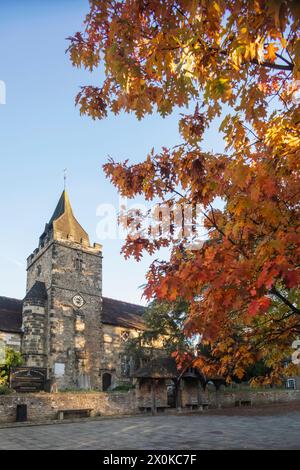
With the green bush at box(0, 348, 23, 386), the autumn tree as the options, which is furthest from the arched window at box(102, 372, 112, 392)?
the autumn tree

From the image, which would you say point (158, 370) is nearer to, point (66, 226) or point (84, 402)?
point (84, 402)

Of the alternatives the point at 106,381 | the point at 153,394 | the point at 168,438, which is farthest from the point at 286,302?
the point at 106,381

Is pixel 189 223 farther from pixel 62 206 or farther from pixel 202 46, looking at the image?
pixel 62 206

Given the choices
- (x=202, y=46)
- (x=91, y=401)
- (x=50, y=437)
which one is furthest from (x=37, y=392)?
(x=202, y=46)

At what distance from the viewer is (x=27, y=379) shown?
22.8m

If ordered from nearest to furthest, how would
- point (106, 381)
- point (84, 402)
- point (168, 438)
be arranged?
point (168, 438) < point (84, 402) < point (106, 381)

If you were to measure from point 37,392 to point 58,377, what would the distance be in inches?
278

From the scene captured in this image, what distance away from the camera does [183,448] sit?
1091 cm

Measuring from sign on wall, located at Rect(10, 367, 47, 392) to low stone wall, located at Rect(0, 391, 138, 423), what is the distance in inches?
57.4

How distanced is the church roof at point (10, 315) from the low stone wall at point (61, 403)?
896 centimetres

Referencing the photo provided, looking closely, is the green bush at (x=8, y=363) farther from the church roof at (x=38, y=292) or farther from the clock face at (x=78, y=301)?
the clock face at (x=78, y=301)

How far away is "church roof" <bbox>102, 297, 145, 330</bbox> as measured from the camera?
119ft

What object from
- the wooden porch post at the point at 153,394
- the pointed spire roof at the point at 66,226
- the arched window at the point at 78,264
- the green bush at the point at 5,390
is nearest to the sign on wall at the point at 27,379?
the green bush at the point at 5,390

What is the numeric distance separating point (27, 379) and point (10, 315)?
9.95 m
